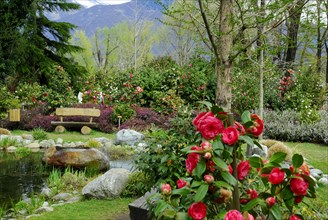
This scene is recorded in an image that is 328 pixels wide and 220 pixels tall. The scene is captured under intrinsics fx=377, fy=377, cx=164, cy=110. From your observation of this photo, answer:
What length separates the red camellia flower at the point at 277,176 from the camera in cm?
185

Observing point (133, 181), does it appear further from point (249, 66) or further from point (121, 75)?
point (121, 75)

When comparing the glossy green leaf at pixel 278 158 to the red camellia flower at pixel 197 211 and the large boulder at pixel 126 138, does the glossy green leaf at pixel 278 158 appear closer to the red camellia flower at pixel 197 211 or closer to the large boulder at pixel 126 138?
the red camellia flower at pixel 197 211

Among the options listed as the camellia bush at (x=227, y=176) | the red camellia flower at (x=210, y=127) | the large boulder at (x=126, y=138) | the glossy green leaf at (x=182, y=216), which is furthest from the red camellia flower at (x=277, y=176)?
the large boulder at (x=126, y=138)

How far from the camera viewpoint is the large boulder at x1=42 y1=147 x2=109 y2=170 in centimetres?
737

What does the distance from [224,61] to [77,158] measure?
503cm

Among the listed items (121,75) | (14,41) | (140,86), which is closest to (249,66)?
(140,86)

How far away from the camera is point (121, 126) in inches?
514

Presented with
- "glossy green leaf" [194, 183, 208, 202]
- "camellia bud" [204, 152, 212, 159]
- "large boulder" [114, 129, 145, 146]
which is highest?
"camellia bud" [204, 152, 212, 159]

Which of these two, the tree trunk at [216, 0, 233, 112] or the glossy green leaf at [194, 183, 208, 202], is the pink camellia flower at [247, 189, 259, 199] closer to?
the glossy green leaf at [194, 183, 208, 202]

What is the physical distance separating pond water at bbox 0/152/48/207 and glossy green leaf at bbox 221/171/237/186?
12.7 feet

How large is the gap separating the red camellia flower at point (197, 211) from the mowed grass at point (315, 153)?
223 inches

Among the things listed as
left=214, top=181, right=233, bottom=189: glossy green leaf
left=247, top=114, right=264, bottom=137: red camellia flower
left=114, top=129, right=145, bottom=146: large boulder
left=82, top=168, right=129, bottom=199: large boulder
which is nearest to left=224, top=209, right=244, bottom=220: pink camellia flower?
left=214, top=181, right=233, bottom=189: glossy green leaf

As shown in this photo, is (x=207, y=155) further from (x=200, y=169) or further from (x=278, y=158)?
(x=278, y=158)

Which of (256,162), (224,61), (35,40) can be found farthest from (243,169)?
(35,40)
